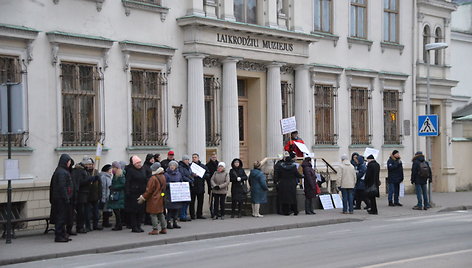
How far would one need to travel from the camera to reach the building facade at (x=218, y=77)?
69.5 feet

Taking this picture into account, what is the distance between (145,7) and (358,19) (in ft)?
38.3

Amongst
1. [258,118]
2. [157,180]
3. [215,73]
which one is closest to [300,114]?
[258,118]

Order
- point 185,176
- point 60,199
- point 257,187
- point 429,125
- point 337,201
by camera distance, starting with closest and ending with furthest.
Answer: point 60,199 → point 185,176 → point 257,187 → point 337,201 → point 429,125

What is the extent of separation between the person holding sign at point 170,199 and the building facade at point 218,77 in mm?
2673

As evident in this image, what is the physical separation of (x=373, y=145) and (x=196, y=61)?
10.7 metres

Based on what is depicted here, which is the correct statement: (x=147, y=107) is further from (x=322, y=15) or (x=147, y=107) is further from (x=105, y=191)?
(x=322, y=15)

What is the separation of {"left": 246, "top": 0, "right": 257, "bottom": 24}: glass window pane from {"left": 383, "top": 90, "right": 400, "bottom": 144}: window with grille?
332 inches

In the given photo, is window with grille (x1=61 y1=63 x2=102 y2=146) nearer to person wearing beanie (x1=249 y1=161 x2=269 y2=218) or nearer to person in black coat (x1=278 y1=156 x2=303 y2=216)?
person wearing beanie (x1=249 y1=161 x2=269 y2=218)

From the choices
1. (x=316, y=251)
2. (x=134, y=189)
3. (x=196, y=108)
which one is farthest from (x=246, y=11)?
(x=316, y=251)

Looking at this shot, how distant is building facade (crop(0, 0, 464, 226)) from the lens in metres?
Answer: 21.2

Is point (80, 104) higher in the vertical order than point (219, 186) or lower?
higher

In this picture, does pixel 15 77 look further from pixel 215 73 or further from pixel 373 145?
pixel 373 145

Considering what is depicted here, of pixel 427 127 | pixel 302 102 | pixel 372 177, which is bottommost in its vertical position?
pixel 372 177

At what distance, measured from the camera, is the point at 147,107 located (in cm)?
2436
